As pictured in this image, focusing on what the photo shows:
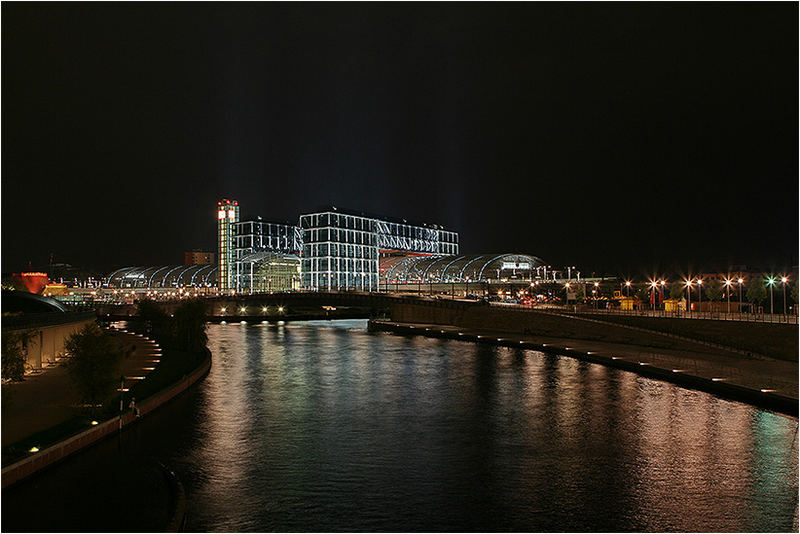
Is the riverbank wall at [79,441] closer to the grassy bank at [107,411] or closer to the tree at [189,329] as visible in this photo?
the grassy bank at [107,411]

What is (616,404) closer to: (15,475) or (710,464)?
(710,464)

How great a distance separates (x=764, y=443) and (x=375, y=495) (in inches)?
582

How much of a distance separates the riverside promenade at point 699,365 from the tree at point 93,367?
28.1m

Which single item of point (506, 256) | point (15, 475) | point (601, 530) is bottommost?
point (601, 530)

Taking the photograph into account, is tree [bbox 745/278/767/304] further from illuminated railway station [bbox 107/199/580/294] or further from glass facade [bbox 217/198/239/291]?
glass facade [bbox 217/198/239/291]

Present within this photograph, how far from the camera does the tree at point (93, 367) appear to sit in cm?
2401

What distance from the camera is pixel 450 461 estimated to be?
21.7 metres

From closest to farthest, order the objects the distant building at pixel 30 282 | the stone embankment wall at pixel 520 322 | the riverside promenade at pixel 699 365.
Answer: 1. the riverside promenade at pixel 699 365
2. the stone embankment wall at pixel 520 322
3. the distant building at pixel 30 282

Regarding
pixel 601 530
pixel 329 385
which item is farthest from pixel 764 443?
pixel 329 385

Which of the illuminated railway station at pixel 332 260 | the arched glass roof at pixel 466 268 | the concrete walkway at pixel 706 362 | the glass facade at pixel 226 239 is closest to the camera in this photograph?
the concrete walkway at pixel 706 362

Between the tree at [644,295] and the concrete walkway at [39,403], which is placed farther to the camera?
the tree at [644,295]

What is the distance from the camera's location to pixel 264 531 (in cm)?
1541

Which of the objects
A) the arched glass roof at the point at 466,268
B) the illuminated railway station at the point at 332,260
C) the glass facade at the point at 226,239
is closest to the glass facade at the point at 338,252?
the illuminated railway station at the point at 332,260

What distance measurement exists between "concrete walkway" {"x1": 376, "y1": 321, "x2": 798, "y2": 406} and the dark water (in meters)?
2.36
